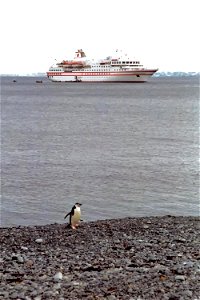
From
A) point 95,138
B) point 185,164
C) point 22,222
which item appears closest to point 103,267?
point 22,222

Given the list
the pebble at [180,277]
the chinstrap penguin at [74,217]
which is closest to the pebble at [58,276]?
the pebble at [180,277]

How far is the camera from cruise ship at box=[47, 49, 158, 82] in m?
141

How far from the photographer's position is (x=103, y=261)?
9.01 metres

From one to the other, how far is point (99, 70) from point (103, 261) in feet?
453

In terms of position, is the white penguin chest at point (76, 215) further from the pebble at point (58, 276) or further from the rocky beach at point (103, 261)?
the pebble at point (58, 276)

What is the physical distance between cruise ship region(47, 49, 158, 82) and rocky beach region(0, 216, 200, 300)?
423ft

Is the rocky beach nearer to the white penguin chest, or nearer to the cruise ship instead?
the white penguin chest

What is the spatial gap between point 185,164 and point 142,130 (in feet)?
60.2

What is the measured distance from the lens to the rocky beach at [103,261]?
7383mm

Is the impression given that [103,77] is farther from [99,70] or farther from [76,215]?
[76,215]

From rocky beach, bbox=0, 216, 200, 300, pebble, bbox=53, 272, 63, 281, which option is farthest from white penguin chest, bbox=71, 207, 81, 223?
pebble, bbox=53, 272, 63, 281

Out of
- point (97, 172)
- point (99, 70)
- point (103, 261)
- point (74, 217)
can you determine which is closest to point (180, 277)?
point (103, 261)

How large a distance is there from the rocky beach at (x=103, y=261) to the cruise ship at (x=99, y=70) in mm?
128946

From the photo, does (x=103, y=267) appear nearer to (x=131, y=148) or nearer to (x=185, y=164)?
(x=185, y=164)
